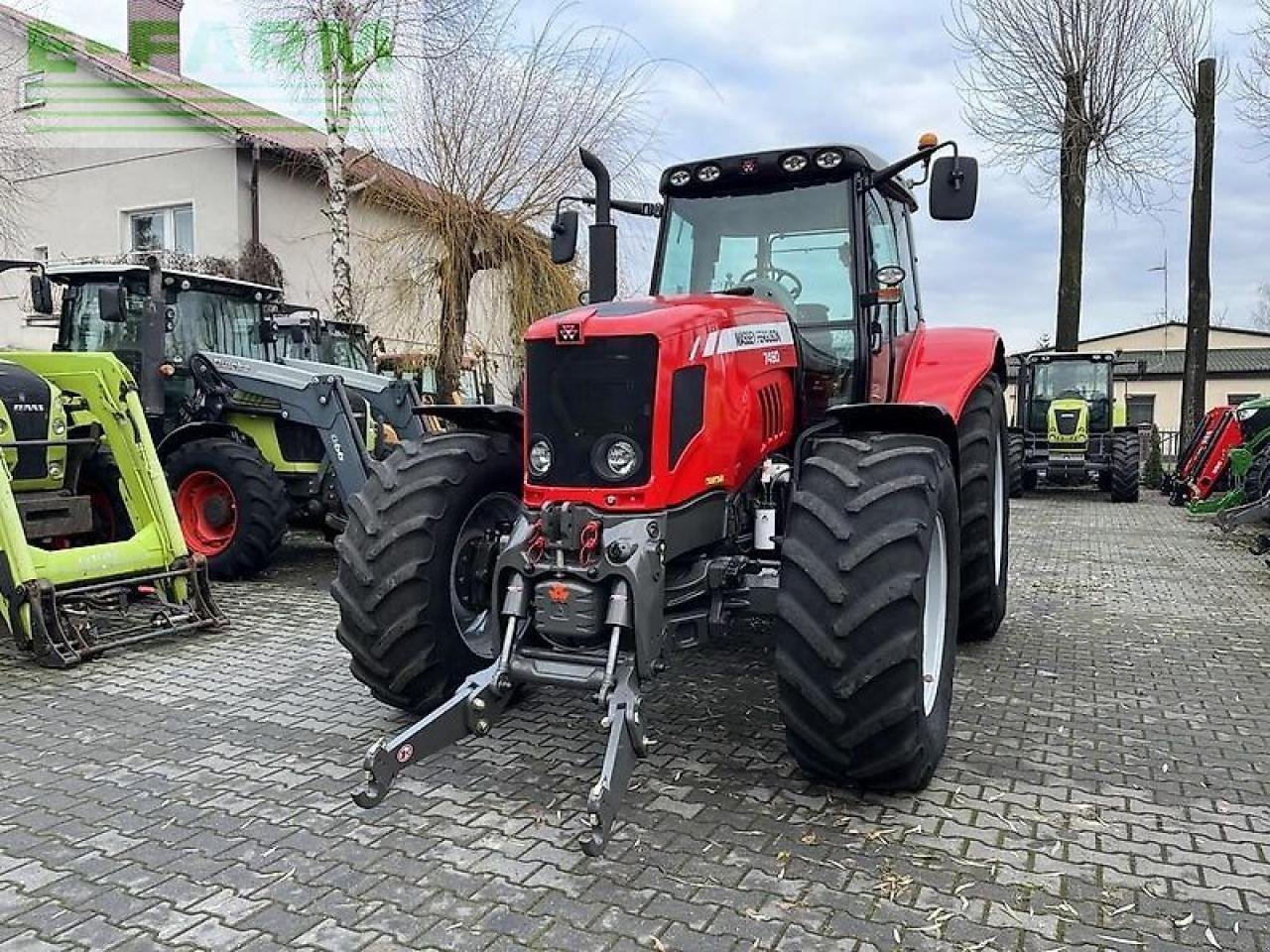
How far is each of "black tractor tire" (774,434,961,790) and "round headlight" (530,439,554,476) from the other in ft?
2.93

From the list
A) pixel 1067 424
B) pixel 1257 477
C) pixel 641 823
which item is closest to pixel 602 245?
pixel 641 823

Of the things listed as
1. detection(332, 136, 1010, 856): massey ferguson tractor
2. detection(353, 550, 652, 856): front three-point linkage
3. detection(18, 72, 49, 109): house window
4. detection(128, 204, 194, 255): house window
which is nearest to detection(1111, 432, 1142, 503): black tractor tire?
detection(332, 136, 1010, 856): massey ferguson tractor

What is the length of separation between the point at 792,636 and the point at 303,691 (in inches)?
103

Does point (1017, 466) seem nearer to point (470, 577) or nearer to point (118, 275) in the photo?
point (118, 275)

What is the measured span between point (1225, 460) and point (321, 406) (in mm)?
11080

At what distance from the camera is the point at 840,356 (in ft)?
14.4

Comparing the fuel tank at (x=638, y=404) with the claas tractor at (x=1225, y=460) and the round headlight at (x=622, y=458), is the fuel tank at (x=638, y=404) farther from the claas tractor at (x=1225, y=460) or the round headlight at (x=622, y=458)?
the claas tractor at (x=1225, y=460)

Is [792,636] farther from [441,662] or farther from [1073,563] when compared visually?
[1073,563]

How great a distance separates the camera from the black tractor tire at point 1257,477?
10.0 metres

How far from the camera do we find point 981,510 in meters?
5.11

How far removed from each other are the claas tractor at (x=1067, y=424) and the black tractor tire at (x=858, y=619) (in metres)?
12.5

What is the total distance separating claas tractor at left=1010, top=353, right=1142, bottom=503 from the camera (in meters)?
15.3

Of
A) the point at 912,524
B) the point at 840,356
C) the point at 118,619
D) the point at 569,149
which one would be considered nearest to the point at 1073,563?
the point at 840,356

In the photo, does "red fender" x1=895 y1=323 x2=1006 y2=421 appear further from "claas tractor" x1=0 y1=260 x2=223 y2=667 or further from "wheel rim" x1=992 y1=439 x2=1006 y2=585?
"claas tractor" x1=0 y1=260 x2=223 y2=667
